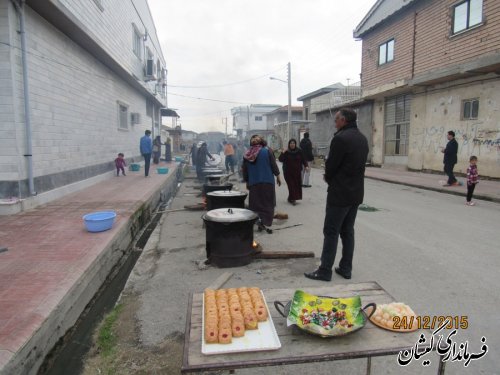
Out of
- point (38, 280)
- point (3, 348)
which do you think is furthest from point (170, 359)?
point (38, 280)

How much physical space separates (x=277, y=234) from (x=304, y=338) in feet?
15.6

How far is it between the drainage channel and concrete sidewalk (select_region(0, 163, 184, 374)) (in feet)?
0.30

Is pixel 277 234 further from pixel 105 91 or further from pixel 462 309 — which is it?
pixel 105 91

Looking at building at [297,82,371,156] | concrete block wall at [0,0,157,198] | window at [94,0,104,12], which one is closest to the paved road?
concrete block wall at [0,0,157,198]

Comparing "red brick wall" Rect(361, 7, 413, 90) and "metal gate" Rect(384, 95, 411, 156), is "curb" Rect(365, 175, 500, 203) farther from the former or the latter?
"red brick wall" Rect(361, 7, 413, 90)

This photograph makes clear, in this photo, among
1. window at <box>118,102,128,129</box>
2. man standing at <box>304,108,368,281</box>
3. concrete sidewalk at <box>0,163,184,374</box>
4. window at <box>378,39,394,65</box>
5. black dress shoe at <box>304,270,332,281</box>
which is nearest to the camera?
concrete sidewalk at <box>0,163,184,374</box>

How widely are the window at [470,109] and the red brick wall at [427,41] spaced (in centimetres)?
164

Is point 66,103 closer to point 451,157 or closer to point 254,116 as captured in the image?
point 451,157

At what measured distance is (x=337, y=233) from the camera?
14.4ft

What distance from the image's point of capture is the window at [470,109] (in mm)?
14398

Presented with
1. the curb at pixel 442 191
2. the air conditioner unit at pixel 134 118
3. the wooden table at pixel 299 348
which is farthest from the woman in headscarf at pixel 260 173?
the air conditioner unit at pixel 134 118

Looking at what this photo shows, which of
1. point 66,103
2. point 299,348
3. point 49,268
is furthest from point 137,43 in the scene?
point 299,348

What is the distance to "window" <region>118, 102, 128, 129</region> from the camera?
16266mm

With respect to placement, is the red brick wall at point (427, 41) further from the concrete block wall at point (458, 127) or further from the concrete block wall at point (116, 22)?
the concrete block wall at point (116, 22)
